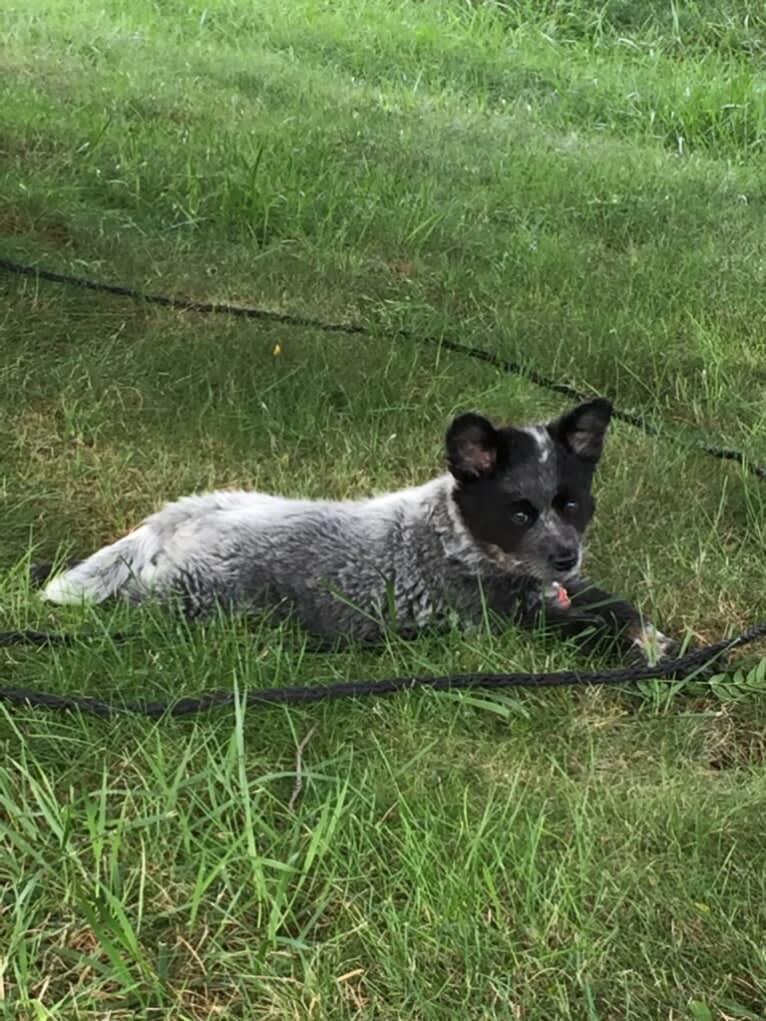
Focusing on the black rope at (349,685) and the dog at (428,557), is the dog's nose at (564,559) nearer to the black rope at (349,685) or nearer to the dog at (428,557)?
the dog at (428,557)

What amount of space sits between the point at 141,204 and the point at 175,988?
452 centimetres

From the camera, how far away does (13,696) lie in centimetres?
259

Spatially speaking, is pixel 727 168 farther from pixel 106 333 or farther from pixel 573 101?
pixel 106 333

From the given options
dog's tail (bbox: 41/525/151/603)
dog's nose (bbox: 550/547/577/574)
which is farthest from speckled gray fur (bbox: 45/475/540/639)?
dog's nose (bbox: 550/547/577/574)

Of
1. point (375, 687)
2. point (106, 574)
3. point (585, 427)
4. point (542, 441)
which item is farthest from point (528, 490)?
point (106, 574)

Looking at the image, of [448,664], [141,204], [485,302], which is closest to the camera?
→ [448,664]

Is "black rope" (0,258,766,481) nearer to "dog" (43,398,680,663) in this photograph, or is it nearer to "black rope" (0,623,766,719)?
"dog" (43,398,680,663)

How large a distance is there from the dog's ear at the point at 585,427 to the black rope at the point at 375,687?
70cm

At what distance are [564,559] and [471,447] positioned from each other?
1.37 ft

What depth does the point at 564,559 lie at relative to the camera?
10.5 feet

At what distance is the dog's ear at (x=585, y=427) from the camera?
3.27m

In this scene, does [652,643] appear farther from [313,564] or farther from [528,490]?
[313,564]

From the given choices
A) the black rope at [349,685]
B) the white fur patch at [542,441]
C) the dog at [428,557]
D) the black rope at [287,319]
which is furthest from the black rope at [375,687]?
the black rope at [287,319]

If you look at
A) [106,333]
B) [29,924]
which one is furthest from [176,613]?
[106,333]
